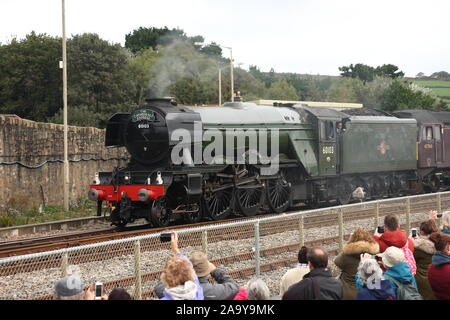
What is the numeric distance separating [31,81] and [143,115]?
27151mm

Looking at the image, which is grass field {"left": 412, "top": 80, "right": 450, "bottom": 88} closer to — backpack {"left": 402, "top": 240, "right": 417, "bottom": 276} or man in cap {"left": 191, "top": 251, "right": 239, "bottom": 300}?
backpack {"left": 402, "top": 240, "right": 417, "bottom": 276}

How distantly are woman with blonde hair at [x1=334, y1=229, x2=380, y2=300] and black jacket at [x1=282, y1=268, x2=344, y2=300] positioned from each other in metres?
1.12

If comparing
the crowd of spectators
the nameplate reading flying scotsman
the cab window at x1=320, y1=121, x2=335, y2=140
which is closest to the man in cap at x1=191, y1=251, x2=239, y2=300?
the crowd of spectators

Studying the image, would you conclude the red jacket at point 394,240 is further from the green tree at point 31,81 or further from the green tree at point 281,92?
the green tree at point 281,92

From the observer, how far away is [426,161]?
1016 inches

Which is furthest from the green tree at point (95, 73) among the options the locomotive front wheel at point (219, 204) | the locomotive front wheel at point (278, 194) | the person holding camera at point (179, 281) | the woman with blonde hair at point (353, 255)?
the person holding camera at point (179, 281)

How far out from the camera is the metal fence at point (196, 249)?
8898 mm

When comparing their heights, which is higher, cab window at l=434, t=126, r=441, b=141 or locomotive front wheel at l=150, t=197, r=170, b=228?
cab window at l=434, t=126, r=441, b=141

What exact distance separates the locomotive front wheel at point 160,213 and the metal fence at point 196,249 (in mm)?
2804

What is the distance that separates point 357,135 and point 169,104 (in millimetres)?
8392

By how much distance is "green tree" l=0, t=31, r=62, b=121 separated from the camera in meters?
41.2

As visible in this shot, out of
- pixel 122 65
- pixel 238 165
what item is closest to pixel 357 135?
pixel 238 165
